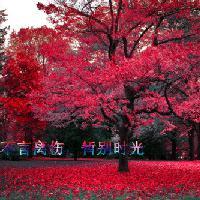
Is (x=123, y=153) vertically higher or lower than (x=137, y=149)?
lower

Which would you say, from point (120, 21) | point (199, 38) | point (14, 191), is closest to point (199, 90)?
point (199, 38)

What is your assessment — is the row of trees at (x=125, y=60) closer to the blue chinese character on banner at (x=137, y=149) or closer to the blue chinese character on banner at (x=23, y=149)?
the blue chinese character on banner at (x=23, y=149)

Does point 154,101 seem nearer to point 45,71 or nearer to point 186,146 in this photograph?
point 45,71

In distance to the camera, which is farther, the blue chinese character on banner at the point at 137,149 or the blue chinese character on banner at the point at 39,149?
the blue chinese character on banner at the point at 137,149

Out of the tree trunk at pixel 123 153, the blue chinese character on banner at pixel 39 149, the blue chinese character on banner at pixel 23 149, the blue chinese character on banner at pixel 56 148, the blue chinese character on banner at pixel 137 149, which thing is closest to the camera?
the tree trunk at pixel 123 153

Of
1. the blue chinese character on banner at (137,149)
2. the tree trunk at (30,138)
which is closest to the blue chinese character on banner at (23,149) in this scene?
the tree trunk at (30,138)

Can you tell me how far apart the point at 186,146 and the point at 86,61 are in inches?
Result: 1481

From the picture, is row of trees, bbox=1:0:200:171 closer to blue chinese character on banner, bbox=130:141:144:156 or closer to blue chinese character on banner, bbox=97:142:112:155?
blue chinese character on banner, bbox=97:142:112:155

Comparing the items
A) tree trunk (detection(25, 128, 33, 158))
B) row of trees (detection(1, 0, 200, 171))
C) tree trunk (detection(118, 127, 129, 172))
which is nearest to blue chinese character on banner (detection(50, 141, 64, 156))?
tree trunk (detection(25, 128, 33, 158))

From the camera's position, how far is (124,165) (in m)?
24.7

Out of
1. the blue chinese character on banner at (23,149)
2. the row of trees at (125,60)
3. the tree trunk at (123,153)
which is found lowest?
the tree trunk at (123,153)

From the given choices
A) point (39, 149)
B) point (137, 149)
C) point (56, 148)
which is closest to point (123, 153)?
point (56, 148)

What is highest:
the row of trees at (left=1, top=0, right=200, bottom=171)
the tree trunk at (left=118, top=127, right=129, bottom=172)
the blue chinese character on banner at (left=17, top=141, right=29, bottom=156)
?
the row of trees at (left=1, top=0, right=200, bottom=171)

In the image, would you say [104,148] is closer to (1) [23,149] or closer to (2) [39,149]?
(2) [39,149]
